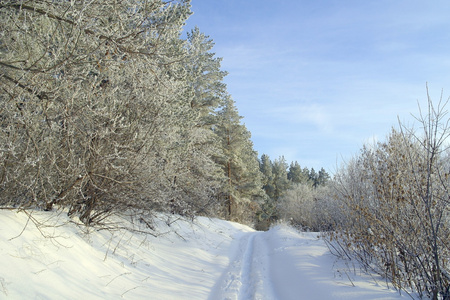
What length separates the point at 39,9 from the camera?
370 cm

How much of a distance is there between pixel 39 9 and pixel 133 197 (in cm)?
479

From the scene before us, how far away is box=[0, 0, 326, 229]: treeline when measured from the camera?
12.2 feet

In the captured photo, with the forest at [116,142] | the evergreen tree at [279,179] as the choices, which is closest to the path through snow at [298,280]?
the forest at [116,142]

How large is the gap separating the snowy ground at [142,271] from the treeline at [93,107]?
0.73 metres

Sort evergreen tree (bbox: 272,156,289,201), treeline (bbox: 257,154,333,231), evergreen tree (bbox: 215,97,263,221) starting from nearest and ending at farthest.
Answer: evergreen tree (bbox: 215,97,263,221) < treeline (bbox: 257,154,333,231) < evergreen tree (bbox: 272,156,289,201)

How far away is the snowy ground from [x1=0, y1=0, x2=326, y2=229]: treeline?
2.39 ft

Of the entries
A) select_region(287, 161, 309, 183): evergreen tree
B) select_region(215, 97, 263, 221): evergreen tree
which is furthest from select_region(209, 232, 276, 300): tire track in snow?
select_region(287, 161, 309, 183): evergreen tree

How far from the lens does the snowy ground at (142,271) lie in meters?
3.64

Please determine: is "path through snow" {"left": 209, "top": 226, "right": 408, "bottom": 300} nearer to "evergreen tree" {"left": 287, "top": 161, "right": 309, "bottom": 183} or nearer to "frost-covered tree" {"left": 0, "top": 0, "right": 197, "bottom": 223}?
"frost-covered tree" {"left": 0, "top": 0, "right": 197, "bottom": 223}

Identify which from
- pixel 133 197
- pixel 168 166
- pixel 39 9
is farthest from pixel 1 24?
pixel 168 166

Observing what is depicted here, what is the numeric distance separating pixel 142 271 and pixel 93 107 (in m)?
3.66

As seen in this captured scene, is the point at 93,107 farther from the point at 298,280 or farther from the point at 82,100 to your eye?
the point at 298,280

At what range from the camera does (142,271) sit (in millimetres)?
5969

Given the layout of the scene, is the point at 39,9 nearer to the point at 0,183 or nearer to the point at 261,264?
the point at 0,183
